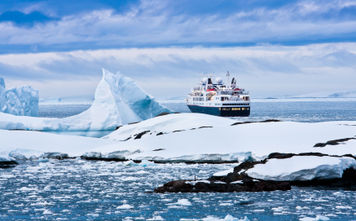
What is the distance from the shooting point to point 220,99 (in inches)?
3410

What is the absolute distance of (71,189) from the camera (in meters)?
18.9

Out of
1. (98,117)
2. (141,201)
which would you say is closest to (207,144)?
(141,201)

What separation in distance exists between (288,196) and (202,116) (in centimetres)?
2421

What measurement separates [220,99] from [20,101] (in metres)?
35.4

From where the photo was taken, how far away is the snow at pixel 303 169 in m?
18.6

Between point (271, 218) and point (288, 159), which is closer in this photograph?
point (271, 218)

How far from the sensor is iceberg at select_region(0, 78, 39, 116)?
60.0 meters

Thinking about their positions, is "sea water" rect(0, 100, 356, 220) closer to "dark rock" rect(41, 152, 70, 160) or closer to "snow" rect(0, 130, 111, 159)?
"dark rock" rect(41, 152, 70, 160)

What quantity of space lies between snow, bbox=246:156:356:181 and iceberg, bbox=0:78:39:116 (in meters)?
44.8

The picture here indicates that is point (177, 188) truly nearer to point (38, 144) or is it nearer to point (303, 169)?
point (303, 169)

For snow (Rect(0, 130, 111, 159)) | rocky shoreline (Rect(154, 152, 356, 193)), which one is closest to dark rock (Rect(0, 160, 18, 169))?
snow (Rect(0, 130, 111, 159))

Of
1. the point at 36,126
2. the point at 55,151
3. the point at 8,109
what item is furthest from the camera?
the point at 8,109

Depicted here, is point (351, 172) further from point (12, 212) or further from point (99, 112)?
point (99, 112)

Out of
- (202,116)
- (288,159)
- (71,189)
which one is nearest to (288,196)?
(288,159)
